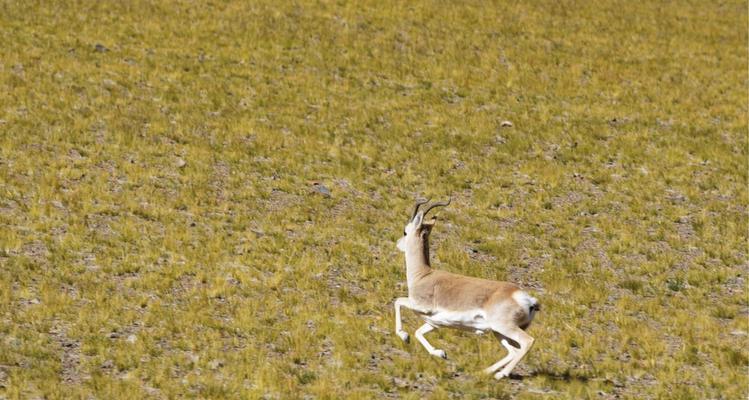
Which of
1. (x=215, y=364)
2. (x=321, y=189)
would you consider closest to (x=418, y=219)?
(x=215, y=364)

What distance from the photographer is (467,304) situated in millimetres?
14711

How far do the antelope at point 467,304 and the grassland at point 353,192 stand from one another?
75 centimetres

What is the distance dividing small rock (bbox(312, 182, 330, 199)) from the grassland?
0.13 metres

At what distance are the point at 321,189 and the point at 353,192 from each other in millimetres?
813

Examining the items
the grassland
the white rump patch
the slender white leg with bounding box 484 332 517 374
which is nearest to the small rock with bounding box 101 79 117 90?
the grassland

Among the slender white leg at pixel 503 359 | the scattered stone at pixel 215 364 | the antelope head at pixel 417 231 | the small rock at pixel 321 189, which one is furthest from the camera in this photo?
the small rock at pixel 321 189

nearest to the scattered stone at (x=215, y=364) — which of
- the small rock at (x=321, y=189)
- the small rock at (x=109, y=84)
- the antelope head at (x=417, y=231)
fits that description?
the antelope head at (x=417, y=231)

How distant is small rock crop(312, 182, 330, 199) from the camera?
1064 inches

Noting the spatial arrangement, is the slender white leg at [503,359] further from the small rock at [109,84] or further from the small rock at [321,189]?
the small rock at [109,84]

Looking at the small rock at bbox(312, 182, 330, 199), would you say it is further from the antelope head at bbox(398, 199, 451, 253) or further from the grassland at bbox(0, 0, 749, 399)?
the antelope head at bbox(398, 199, 451, 253)

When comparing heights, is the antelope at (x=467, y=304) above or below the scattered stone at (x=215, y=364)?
above

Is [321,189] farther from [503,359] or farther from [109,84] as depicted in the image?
[503,359]

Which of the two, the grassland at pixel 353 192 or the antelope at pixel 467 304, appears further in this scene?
the grassland at pixel 353 192

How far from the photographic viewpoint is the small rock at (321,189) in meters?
27.0
